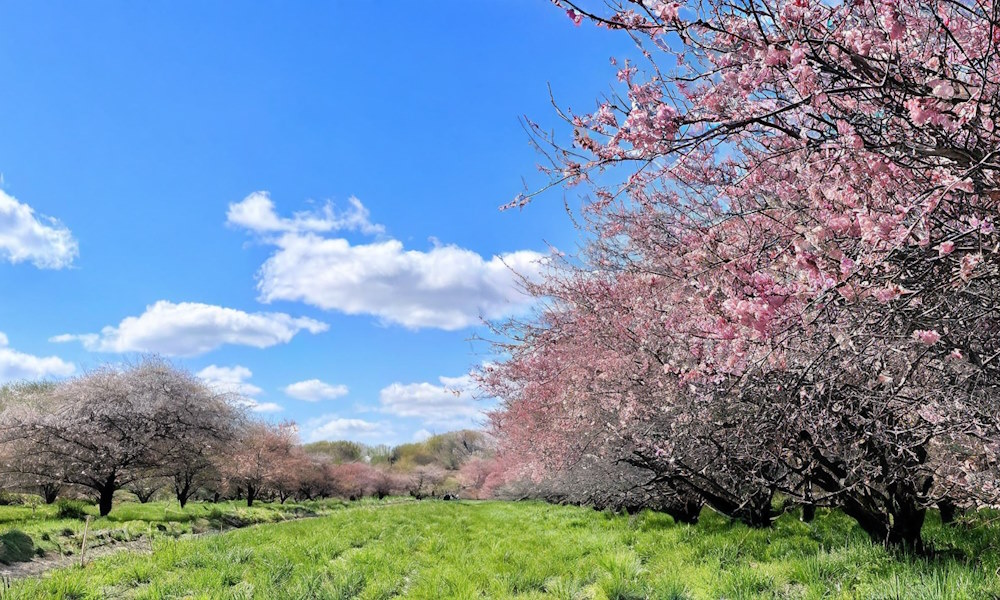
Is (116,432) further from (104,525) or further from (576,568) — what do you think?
(576,568)

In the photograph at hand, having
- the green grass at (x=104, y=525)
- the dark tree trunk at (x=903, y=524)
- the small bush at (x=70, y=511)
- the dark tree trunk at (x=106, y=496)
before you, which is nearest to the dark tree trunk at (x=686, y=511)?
the dark tree trunk at (x=903, y=524)

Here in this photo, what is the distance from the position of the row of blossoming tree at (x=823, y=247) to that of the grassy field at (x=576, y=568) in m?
0.87

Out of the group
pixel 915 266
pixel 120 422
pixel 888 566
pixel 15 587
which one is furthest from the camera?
pixel 120 422

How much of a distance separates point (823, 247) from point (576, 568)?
6010 millimetres

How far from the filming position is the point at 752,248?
215 inches

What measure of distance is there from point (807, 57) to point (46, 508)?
3157 centimetres

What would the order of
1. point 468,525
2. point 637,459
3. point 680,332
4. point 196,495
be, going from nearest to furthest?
point 680,332 → point 637,459 → point 468,525 → point 196,495

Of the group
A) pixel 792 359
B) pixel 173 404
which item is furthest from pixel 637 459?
pixel 173 404

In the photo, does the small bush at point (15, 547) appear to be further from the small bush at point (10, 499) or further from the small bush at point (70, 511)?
the small bush at point (10, 499)

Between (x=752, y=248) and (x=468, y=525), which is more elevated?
(x=752, y=248)

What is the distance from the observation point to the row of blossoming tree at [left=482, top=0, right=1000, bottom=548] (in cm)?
325

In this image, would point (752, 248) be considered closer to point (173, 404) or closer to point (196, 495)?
point (173, 404)

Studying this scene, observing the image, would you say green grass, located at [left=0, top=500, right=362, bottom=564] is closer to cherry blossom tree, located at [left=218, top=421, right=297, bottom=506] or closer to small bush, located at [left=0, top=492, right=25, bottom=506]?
small bush, located at [left=0, top=492, right=25, bottom=506]

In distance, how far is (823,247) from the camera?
3967 mm
